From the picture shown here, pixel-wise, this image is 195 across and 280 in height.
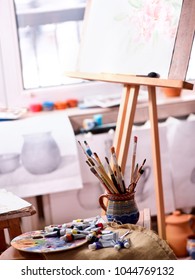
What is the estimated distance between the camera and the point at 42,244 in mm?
1753

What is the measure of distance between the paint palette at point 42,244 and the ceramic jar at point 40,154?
1078 mm

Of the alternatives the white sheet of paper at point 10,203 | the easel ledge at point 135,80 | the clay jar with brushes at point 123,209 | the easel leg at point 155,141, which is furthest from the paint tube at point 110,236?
the easel leg at point 155,141

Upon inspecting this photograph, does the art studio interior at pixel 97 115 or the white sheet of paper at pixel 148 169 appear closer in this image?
the art studio interior at pixel 97 115

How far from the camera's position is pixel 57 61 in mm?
3236

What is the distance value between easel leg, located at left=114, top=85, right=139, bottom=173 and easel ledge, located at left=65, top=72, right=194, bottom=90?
49mm

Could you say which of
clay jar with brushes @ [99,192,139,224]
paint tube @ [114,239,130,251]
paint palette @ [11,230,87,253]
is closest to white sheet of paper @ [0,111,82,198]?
clay jar with brushes @ [99,192,139,224]

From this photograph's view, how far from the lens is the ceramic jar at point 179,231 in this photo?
2980mm

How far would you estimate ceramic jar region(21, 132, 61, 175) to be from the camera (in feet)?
9.48

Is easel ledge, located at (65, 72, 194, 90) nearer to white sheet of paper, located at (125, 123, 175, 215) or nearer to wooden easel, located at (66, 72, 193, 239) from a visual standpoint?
wooden easel, located at (66, 72, 193, 239)

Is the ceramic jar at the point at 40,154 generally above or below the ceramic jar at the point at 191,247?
above

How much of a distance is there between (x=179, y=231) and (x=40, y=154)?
28.7 inches

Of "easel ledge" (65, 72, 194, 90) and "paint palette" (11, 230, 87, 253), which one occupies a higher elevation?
"easel ledge" (65, 72, 194, 90)

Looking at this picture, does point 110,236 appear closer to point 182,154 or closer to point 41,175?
point 41,175

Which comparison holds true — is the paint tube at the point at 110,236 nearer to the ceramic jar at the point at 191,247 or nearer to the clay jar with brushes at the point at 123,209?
the clay jar with brushes at the point at 123,209
